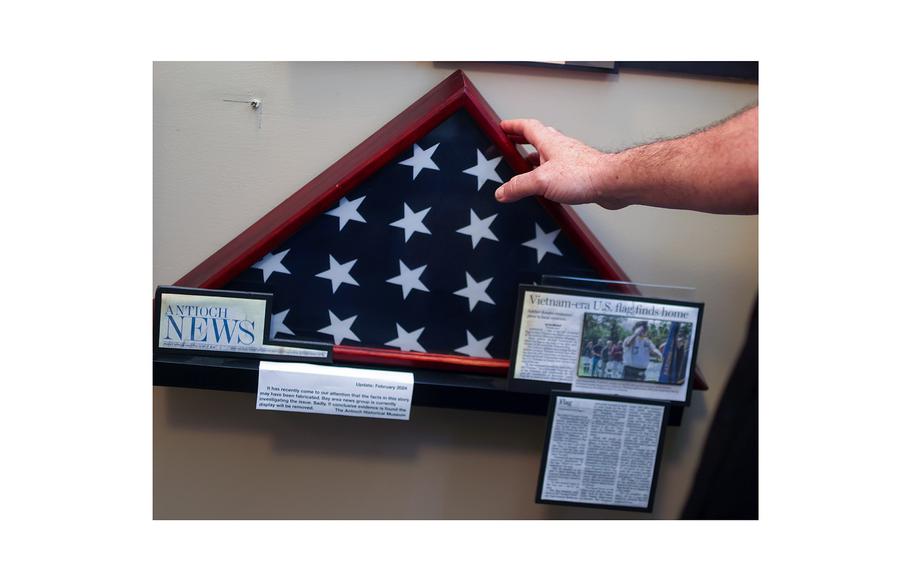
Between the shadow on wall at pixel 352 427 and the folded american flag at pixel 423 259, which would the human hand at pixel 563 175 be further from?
the shadow on wall at pixel 352 427

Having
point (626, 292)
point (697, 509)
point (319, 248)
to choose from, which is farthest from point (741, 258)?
point (319, 248)

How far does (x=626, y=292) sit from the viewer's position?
0.94 metres

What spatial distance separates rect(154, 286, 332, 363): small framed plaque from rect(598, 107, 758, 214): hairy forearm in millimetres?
420

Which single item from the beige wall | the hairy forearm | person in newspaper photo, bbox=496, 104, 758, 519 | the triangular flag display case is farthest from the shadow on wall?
the hairy forearm

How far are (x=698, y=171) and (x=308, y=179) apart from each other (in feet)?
1.57

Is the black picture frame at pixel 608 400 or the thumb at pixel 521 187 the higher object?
the thumb at pixel 521 187

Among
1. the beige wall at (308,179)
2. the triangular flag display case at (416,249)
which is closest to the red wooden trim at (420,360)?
the triangular flag display case at (416,249)

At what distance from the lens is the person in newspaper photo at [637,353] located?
932mm

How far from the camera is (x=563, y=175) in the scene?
2.85 feet

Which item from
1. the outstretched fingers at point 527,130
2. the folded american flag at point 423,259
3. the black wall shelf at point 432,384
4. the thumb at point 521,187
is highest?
the outstretched fingers at point 527,130

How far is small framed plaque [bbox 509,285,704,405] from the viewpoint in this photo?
3.01 ft

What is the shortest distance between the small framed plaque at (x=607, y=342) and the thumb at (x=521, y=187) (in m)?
0.11

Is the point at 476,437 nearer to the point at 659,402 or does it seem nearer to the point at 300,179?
the point at 659,402

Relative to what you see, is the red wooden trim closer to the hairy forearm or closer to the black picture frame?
the black picture frame
